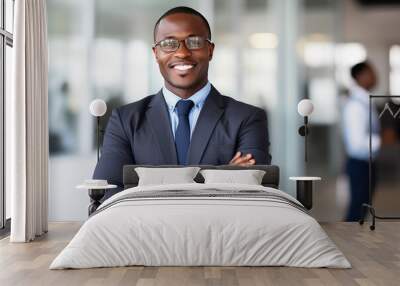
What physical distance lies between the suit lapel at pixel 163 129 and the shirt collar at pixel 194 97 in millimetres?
58

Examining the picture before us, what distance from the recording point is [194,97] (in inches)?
279

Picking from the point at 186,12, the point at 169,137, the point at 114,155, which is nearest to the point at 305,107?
the point at 169,137

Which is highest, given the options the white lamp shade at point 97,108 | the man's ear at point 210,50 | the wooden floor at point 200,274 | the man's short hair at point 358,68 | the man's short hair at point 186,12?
the man's short hair at point 186,12

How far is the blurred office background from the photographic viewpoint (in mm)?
7559

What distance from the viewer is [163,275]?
14.2 feet

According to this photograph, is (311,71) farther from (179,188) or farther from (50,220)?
(50,220)

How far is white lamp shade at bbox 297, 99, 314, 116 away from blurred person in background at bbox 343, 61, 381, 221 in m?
0.59

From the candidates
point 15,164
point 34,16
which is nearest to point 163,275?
point 15,164

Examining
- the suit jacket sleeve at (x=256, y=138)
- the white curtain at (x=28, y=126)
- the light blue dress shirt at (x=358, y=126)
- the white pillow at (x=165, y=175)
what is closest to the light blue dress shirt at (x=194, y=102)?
the suit jacket sleeve at (x=256, y=138)

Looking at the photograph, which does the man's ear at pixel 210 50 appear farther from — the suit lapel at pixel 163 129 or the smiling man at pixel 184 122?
the suit lapel at pixel 163 129

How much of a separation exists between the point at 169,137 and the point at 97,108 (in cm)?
83

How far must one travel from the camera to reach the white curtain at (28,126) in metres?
6.10

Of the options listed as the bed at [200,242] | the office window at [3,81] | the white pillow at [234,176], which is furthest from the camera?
the office window at [3,81]

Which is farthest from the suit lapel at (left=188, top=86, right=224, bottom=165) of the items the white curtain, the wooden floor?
the wooden floor
